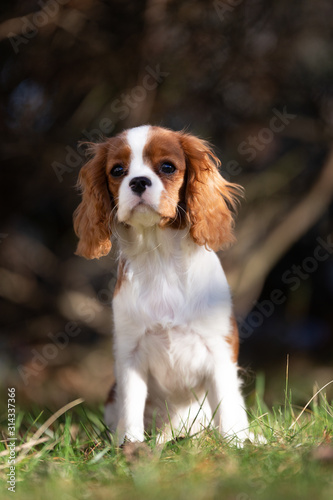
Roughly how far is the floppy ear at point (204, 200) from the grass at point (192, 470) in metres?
0.96

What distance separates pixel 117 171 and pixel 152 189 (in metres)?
0.31

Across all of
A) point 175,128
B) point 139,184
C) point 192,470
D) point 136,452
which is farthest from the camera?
point 175,128

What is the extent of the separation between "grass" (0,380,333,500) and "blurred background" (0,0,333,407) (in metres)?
2.29

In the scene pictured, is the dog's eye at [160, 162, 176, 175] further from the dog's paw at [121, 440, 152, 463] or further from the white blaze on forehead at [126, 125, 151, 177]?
the dog's paw at [121, 440, 152, 463]

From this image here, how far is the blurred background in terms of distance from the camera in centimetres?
517

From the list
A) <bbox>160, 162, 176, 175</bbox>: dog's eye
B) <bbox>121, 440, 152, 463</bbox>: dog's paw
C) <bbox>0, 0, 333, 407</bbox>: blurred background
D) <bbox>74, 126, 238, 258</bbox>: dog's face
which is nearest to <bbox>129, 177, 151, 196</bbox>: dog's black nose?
<bbox>74, 126, 238, 258</bbox>: dog's face

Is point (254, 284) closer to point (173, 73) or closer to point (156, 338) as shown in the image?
point (173, 73)

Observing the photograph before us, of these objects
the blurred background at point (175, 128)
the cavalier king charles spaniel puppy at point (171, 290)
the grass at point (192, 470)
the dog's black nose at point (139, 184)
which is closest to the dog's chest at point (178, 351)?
the cavalier king charles spaniel puppy at point (171, 290)

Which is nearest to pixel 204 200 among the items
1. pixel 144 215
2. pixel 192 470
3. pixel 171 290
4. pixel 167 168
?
pixel 167 168

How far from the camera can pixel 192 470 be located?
7.36ft

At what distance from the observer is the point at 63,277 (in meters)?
5.91

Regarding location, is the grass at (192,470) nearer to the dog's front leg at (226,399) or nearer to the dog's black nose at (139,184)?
the dog's front leg at (226,399)

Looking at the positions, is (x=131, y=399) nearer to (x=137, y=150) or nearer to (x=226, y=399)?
(x=226, y=399)

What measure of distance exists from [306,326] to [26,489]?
4.10 metres
